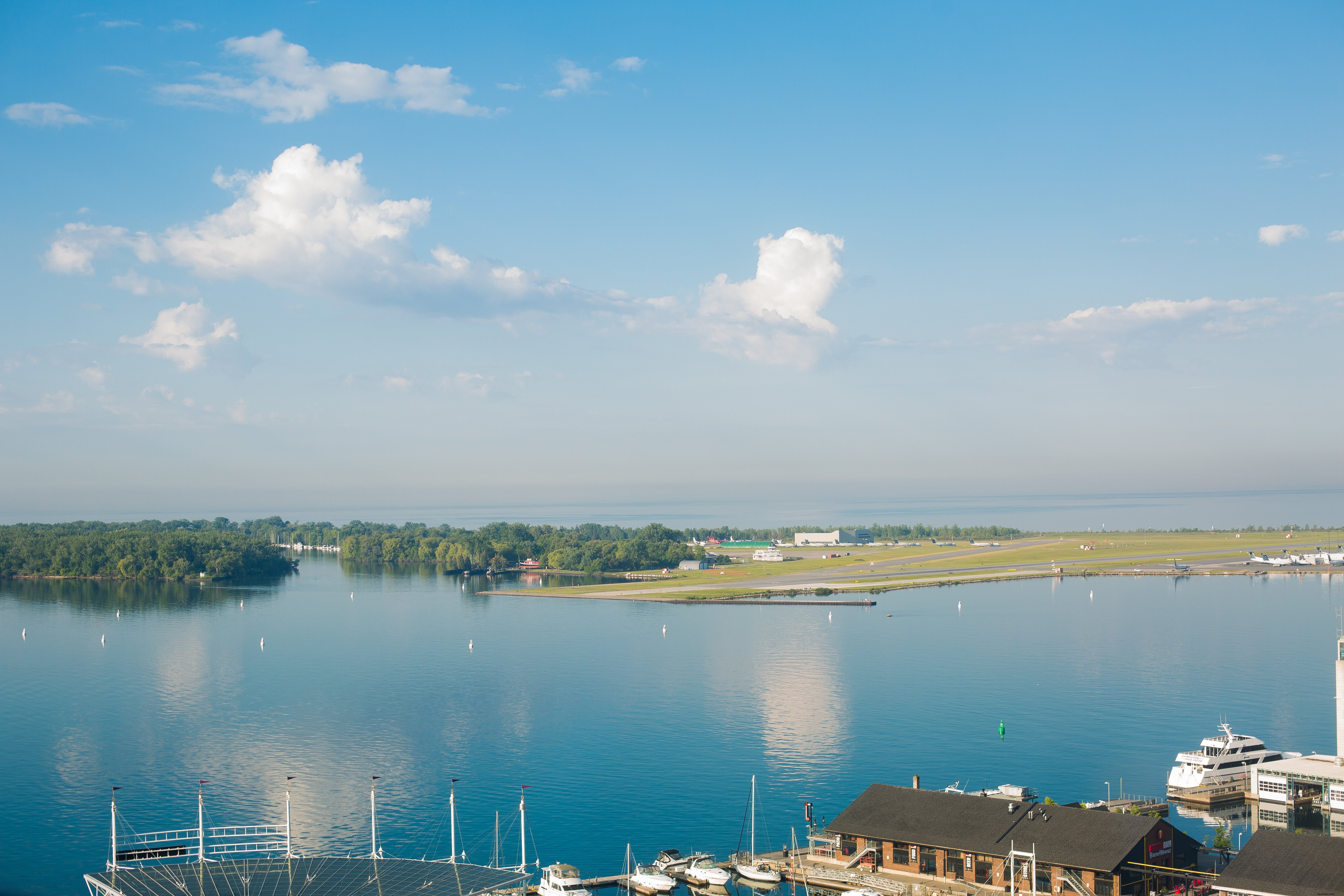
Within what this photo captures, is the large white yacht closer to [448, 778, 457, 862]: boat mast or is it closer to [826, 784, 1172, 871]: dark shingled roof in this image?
[826, 784, 1172, 871]: dark shingled roof

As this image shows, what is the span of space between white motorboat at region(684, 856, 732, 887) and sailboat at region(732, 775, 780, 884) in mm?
424

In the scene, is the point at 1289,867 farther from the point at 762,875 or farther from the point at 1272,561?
the point at 1272,561

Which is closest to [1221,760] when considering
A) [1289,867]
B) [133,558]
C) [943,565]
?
[1289,867]

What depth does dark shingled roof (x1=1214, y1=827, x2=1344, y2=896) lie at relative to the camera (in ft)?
75.6

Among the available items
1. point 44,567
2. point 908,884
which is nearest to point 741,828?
point 908,884

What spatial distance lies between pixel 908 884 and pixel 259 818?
2125cm

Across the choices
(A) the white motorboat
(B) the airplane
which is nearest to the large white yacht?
(A) the white motorboat

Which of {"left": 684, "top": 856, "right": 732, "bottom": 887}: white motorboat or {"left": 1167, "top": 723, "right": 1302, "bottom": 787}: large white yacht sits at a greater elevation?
{"left": 1167, "top": 723, "right": 1302, "bottom": 787}: large white yacht

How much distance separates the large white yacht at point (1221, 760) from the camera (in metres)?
36.4

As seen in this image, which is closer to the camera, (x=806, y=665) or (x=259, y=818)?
(x=259, y=818)

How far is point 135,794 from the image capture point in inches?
1473

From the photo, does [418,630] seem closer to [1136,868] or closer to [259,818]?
[259,818]

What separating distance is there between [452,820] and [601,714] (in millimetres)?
21950

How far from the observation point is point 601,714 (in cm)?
→ 5050
